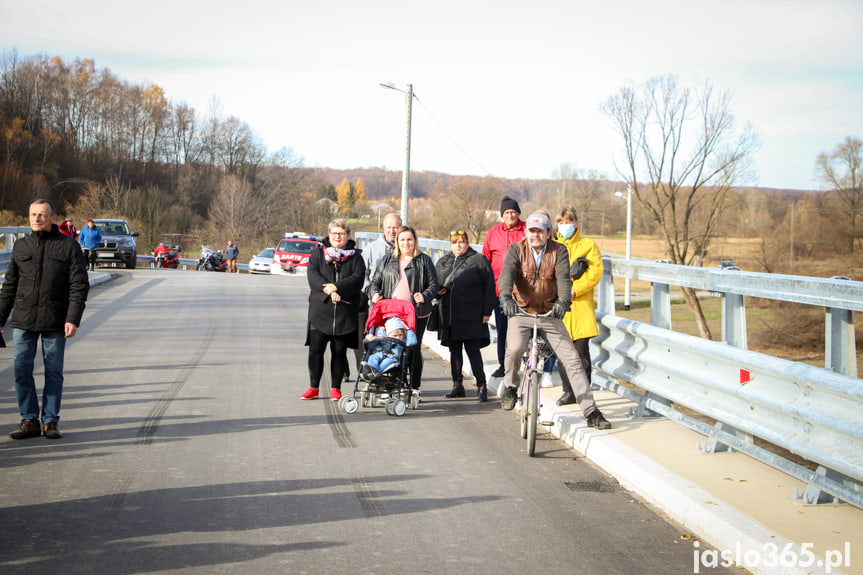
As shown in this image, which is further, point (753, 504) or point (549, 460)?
point (549, 460)

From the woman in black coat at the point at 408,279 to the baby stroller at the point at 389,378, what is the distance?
133 millimetres

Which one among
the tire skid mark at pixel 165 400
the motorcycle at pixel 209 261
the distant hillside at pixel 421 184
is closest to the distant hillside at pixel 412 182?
the distant hillside at pixel 421 184

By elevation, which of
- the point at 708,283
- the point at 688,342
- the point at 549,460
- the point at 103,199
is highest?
the point at 103,199

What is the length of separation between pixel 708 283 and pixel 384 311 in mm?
3630

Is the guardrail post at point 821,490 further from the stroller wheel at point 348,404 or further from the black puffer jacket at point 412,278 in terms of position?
the black puffer jacket at point 412,278

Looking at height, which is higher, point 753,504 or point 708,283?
point 708,283

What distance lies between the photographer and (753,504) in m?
4.95

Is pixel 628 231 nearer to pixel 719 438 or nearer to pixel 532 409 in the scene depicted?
pixel 532 409

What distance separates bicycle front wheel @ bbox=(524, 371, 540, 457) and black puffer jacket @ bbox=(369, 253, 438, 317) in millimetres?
2204

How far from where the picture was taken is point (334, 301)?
8516 mm

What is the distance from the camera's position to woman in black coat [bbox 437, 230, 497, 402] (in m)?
8.95

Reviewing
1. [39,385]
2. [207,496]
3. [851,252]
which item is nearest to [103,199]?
[851,252]

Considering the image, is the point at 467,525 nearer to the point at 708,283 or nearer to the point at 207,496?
the point at 207,496

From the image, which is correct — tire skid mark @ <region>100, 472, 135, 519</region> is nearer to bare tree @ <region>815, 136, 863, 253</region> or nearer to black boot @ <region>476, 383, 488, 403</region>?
black boot @ <region>476, 383, 488, 403</region>
